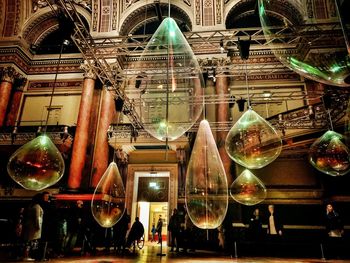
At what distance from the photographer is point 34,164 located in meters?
4.52

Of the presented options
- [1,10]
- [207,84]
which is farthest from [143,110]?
[1,10]

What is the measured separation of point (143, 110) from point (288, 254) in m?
7.92

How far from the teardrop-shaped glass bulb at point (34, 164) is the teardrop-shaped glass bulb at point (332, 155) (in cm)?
517

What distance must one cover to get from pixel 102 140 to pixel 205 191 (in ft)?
33.0

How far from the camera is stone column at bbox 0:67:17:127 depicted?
46.6 ft

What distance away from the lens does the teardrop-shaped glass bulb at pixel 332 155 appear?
4.91 metres

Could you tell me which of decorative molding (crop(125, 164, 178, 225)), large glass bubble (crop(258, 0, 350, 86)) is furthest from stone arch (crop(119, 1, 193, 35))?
large glass bubble (crop(258, 0, 350, 86))

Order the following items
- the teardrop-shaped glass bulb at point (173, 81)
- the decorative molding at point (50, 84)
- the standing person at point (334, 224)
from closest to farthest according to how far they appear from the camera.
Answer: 1. the teardrop-shaped glass bulb at point (173, 81)
2. the standing person at point (334, 224)
3. the decorative molding at point (50, 84)

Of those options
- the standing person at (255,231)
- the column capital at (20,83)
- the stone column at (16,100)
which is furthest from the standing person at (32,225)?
the column capital at (20,83)

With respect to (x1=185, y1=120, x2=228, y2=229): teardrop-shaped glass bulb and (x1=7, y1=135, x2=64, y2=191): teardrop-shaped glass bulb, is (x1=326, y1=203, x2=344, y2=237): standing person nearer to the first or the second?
(x1=185, y1=120, x2=228, y2=229): teardrop-shaped glass bulb

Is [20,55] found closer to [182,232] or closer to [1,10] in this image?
[1,10]

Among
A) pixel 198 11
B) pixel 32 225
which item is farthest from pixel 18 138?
pixel 198 11

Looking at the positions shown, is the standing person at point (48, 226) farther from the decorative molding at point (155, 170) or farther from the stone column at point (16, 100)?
the stone column at point (16, 100)

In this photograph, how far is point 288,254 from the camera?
875 cm
